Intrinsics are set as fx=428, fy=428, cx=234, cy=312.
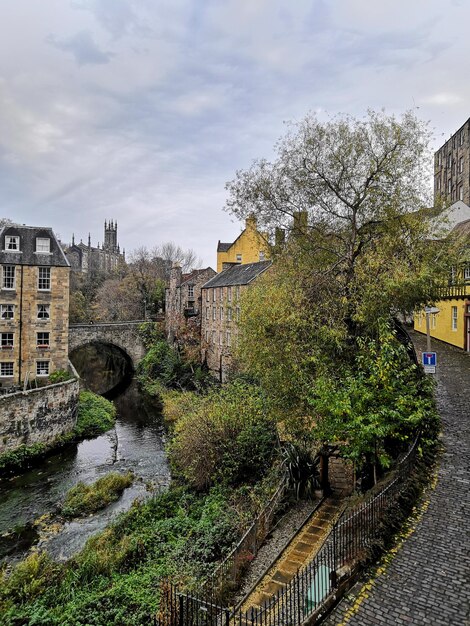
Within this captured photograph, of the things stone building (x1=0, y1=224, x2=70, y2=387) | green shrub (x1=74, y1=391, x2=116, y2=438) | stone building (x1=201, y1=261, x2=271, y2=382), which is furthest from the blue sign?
stone building (x1=0, y1=224, x2=70, y2=387)

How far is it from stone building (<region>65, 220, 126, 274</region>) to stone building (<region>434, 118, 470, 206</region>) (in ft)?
216

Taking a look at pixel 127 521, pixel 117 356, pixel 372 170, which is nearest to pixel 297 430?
pixel 127 521

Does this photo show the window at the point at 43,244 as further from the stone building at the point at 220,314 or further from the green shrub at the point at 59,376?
the stone building at the point at 220,314

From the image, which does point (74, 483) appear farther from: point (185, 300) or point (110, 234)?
point (110, 234)

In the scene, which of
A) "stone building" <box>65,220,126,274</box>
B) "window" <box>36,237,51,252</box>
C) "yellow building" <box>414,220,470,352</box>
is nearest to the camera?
Answer: "yellow building" <box>414,220,470,352</box>

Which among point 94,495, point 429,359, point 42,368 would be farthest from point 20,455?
point 429,359

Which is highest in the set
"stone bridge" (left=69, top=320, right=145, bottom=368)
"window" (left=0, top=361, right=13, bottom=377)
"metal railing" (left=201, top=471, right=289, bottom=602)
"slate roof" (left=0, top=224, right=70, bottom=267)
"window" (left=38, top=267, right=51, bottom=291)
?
"slate roof" (left=0, top=224, right=70, bottom=267)

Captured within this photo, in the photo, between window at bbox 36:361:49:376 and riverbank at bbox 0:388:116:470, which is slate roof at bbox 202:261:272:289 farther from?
window at bbox 36:361:49:376

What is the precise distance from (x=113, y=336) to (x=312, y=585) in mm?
38135

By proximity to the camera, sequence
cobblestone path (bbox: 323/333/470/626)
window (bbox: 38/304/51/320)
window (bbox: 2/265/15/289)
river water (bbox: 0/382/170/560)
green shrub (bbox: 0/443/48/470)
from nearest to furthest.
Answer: cobblestone path (bbox: 323/333/470/626) → river water (bbox: 0/382/170/560) → green shrub (bbox: 0/443/48/470) → window (bbox: 2/265/15/289) → window (bbox: 38/304/51/320)

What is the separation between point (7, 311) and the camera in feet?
104

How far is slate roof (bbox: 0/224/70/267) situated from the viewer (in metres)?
32.1

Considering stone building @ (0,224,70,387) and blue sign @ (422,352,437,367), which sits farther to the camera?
stone building @ (0,224,70,387)

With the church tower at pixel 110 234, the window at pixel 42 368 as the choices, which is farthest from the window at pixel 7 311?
the church tower at pixel 110 234
